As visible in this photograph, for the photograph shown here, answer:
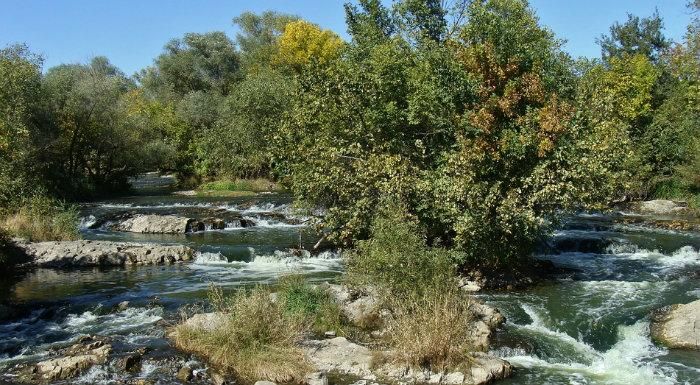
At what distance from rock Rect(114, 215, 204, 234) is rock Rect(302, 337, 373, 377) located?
60.6ft

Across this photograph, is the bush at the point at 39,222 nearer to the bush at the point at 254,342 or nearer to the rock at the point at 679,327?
the bush at the point at 254,342

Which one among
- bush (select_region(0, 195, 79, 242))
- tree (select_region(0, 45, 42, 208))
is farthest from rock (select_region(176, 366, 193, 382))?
tree (select_region(0, 45, 42, 208))

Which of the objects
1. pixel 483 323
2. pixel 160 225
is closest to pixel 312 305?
pixel 483 323

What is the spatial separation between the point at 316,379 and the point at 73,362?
176 inches

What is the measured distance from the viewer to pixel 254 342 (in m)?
11.5

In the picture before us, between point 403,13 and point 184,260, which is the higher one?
point 403,13

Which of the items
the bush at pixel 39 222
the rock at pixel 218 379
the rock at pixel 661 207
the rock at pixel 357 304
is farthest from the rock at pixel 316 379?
the rock at pixel 661 207

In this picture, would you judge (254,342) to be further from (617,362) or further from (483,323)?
(617,362)

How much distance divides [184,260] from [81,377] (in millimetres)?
11872

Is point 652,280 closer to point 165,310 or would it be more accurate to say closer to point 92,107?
point 165,310

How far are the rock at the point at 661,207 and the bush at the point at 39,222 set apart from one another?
29.5 metres

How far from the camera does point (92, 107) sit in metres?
41.1

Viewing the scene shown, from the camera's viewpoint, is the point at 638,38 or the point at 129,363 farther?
the point at 638,38

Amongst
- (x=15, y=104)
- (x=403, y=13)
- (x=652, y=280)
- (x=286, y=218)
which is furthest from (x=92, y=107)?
(x=652, y=280)
